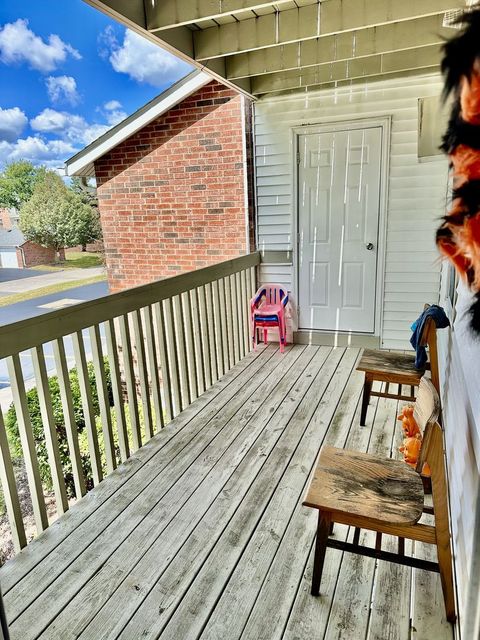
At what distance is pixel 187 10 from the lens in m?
2.61

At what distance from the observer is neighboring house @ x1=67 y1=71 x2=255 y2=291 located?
462 cm

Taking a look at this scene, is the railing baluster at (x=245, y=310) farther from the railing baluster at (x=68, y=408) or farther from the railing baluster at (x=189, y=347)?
the railing baluster at (x=68, y=408)

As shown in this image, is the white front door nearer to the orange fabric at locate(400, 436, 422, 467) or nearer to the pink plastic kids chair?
the pink plastic kids chair

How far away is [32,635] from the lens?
4.73 feet

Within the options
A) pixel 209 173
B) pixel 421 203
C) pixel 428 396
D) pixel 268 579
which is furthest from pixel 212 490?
pixel 209 173

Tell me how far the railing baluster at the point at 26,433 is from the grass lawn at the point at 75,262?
32.5 inches

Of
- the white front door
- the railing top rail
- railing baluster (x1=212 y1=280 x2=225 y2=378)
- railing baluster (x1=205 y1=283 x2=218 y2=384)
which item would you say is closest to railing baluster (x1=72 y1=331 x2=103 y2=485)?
the railing top rail

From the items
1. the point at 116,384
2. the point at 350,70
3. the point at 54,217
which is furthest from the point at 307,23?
the point at 116,384

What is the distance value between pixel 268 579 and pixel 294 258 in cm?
340

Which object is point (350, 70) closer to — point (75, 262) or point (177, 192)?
point (177, 192)

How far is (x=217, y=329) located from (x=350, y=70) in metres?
2.73

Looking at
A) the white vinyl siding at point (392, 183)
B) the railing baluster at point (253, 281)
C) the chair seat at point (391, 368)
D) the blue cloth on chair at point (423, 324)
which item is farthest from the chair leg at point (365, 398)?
the railing baluster at point (253, 281)

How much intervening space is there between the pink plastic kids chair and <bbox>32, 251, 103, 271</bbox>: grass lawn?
5.85ft

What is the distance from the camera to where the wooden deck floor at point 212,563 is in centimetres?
147
